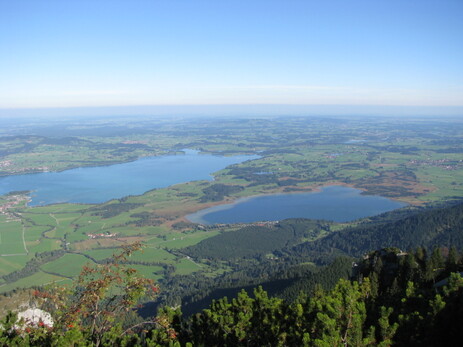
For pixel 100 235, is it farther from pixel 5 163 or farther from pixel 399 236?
pixel 5 163

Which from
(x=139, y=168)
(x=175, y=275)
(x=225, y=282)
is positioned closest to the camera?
(x=225, y=282)

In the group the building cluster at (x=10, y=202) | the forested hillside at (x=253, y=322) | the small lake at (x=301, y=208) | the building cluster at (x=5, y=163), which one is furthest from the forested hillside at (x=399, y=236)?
the building cluster at (x=5, y=163)

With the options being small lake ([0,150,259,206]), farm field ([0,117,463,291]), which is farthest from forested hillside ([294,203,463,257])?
small lake ([0,150,259,206])

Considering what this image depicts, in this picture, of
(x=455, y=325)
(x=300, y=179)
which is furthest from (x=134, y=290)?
(x=300, y=179)

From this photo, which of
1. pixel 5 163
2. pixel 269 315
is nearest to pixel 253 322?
pixel 269 315

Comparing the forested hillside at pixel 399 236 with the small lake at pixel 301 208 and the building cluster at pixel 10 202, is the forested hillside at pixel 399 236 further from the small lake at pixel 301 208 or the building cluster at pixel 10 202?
A: the building cluster at pixel 10 202

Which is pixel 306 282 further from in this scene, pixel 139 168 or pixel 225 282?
Result: pixel 139 168
